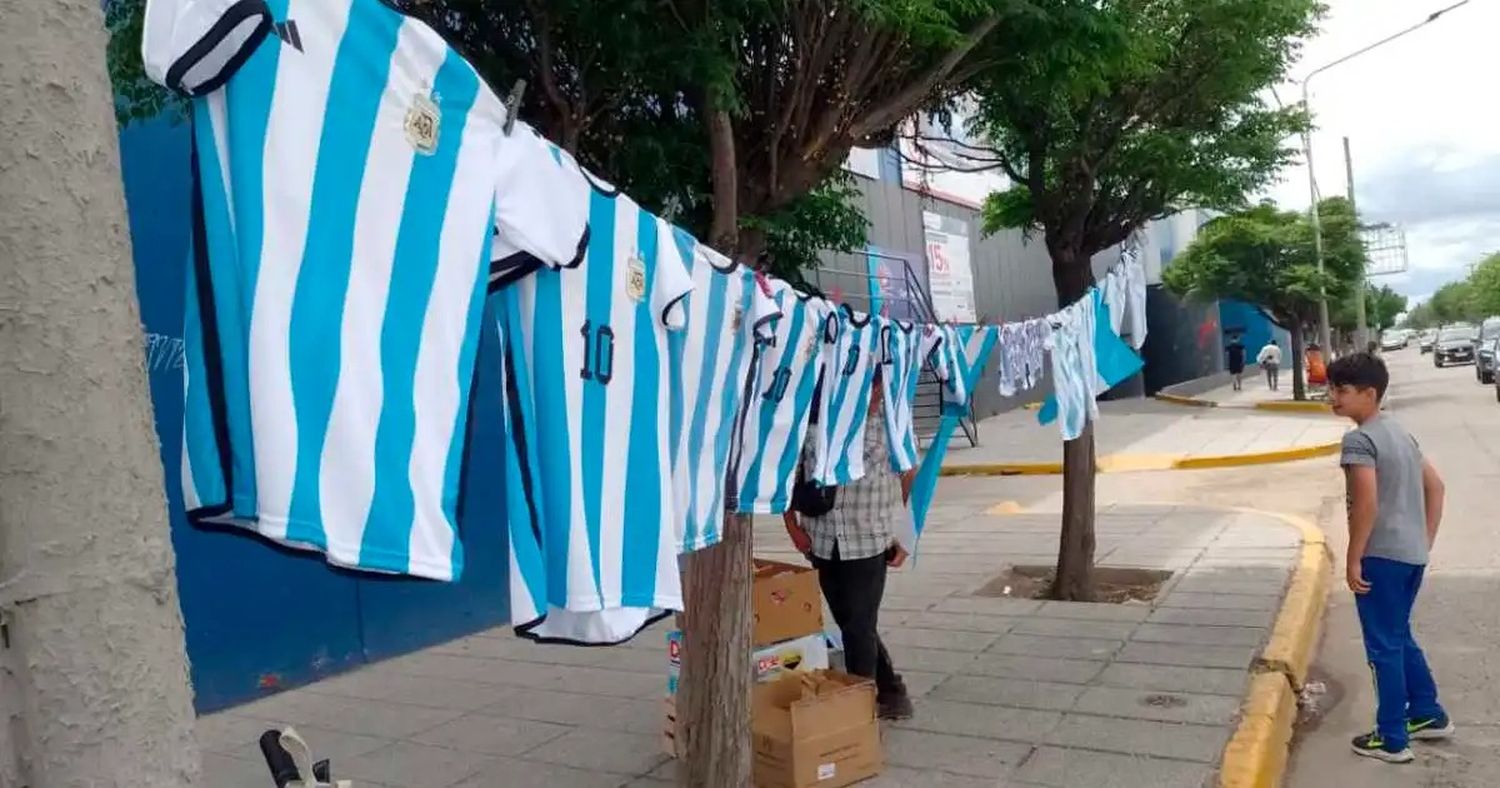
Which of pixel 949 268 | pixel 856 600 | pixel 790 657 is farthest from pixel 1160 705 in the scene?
pixel 949 268

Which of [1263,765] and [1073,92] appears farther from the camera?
[1073,92]

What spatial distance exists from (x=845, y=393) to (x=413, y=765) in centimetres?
239

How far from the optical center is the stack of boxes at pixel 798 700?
400 cm

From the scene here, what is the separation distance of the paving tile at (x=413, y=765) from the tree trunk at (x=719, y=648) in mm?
1303

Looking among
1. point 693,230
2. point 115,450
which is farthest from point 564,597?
point 693,230

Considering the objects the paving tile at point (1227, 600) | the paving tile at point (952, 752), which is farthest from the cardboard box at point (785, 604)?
the paving tile at point (1227, 600)

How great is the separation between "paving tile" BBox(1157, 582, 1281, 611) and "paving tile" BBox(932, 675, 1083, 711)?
6.45 feet

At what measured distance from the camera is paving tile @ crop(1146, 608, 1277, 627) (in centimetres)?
647

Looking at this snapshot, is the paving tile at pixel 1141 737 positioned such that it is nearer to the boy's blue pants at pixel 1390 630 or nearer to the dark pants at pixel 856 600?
the boy's blue pants at pixel 1390 630

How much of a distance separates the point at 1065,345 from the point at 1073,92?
140 cm

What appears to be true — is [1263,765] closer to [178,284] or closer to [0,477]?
[0,477]

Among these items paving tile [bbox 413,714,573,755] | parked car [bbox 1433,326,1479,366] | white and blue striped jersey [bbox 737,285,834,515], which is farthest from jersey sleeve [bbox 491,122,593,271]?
parked car [bbox 1433,326,1479,366]

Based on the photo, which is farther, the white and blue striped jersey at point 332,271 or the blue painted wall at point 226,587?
the blue painted wall at point 226,587

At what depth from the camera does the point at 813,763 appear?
13.1ft
